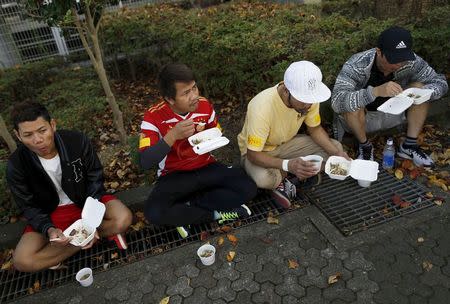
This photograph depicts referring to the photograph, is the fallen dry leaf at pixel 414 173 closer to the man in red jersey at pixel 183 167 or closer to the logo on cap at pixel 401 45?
the logo on cap at pixel 401 45

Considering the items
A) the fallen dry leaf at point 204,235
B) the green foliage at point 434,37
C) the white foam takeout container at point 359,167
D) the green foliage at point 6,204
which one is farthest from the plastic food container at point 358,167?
the green foliage at point 6,204

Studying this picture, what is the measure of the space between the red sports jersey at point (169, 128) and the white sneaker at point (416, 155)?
235cm

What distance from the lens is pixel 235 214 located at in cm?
375

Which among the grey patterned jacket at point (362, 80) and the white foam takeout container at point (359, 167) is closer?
the white foam takeout container at point (359, 167)

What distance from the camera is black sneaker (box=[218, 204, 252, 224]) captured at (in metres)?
3.73

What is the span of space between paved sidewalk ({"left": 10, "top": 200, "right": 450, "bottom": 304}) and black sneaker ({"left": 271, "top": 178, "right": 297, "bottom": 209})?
0.28 m

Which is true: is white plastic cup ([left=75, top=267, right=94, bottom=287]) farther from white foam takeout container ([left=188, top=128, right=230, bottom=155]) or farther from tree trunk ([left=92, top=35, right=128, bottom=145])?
tree trunk ([left=92, top=35, right=128, bottom=145])

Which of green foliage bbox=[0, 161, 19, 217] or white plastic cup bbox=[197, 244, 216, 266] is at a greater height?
green foliage bbox=[0, 161, 19, 217]

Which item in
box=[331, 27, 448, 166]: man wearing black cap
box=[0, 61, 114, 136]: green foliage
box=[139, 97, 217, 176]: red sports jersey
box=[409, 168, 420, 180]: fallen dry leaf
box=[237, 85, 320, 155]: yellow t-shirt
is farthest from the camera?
box=[0, 61, 114, 136]: green foliage

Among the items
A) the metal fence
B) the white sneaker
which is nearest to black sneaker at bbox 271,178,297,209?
the white sneaker

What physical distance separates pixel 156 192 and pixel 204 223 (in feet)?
2.02

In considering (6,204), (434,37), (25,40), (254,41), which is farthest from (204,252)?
(25,40)

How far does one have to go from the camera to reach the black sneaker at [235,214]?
12.2ft

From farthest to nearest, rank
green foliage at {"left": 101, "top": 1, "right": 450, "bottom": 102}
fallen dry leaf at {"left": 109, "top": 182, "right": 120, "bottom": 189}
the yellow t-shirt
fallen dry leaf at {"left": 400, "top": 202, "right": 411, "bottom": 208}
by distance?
green foliage at {"left": 101, "top": 1, "right": 450, "bottom": 102} → fallen dry leaf at {"left": 109, "top": 182, "right": 120, "bottom": 189} → fallen dry leaf at {"left": 400, "top": 202, "right": 411, "bottom": 208} → the yellow t-shirt
